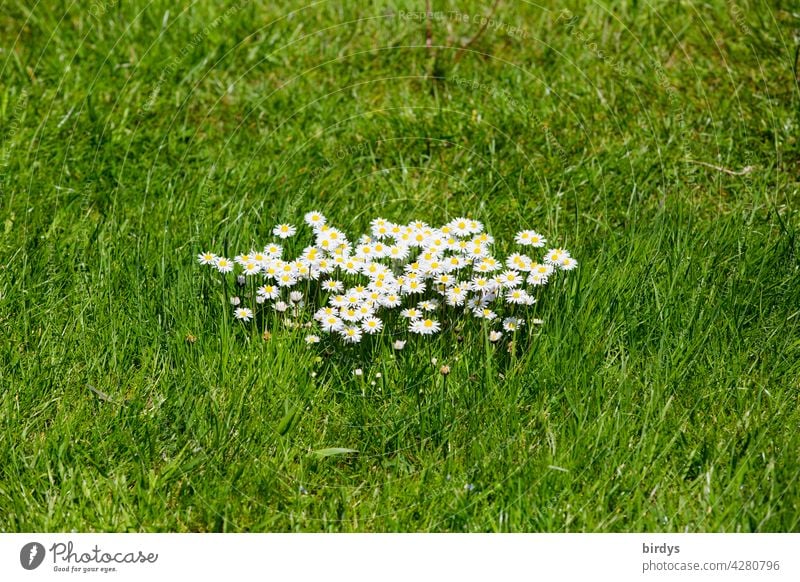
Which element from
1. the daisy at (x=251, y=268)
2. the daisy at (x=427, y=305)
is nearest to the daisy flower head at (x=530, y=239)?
the daisy at (x=427, y=305)

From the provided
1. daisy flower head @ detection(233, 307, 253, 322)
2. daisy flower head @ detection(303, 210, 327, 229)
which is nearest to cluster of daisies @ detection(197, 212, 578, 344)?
daisy flower head @ detection(233, 307, 253, 322)

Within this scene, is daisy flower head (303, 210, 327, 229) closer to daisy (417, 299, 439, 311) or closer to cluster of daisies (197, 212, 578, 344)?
cluster of daisies (197, 212, 578, 344)

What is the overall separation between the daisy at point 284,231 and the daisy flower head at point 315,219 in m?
0.07

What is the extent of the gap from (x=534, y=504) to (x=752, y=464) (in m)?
0.77

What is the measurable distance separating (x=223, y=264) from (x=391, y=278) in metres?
0.68

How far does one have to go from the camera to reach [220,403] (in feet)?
10.8

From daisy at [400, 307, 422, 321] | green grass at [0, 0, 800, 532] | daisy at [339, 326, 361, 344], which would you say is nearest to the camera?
green grass at [0, 0, 800, 532]

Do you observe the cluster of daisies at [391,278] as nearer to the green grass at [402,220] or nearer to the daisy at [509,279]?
the daisy at [509,279]

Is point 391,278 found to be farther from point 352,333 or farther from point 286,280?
point 286,280

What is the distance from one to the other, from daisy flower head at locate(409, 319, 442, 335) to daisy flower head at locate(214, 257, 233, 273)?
775mm

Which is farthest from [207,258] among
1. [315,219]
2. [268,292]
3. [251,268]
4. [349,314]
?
[349,314]

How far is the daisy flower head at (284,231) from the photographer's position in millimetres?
3826

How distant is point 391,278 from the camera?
11.7 feet

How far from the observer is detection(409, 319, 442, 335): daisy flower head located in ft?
11.4
